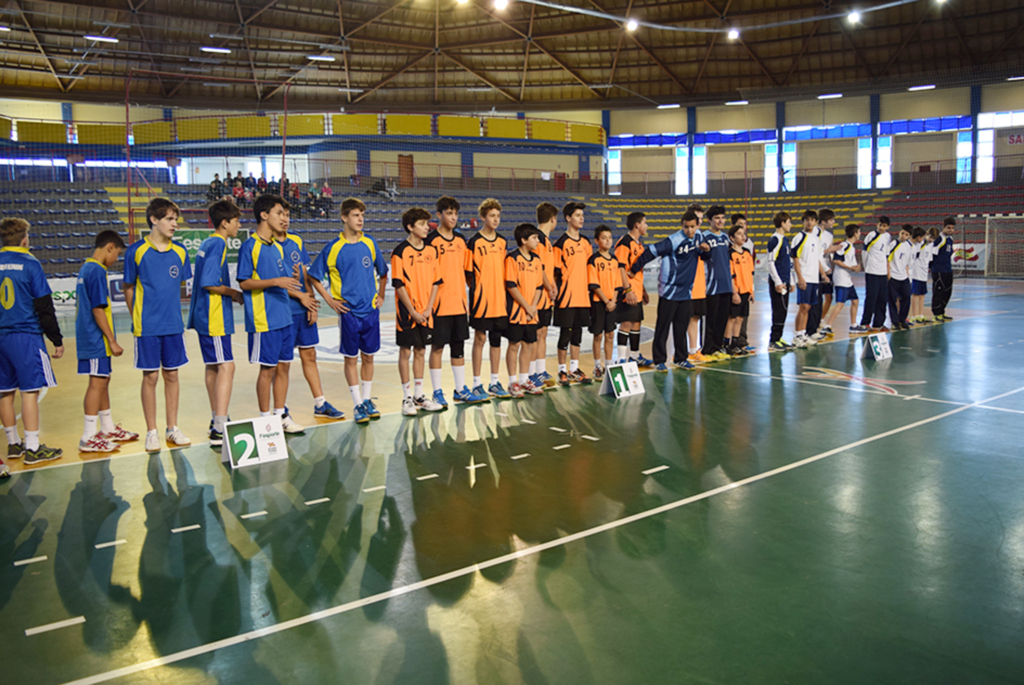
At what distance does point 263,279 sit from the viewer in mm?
5848

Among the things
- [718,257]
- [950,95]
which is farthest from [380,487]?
[950,95]

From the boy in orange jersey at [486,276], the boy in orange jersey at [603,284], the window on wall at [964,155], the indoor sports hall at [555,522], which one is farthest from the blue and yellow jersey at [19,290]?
the window on wall at [964,155]

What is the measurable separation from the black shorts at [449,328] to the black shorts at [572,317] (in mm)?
1282

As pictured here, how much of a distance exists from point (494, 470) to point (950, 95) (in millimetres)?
34915

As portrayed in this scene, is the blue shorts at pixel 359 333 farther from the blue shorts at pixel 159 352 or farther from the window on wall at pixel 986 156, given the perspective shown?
the window on wall at pixel 986 156

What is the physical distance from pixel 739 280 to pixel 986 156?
27.3 metres

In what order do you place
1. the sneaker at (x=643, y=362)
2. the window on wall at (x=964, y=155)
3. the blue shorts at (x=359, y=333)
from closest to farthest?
the blue shorts at (x=359, y=333), the sneaker at (x=643, y=362), the window on wall at (x=964, y=155)

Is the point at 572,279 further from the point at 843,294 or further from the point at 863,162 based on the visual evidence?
the point at 863,162

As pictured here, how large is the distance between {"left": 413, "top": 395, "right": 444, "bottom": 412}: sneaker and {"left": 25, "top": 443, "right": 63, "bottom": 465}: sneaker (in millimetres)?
2965

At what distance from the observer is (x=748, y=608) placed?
10.4 feet

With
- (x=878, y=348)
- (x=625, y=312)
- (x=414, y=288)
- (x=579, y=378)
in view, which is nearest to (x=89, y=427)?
(x=414, y=288)

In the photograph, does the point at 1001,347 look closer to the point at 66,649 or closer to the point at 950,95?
the point at 66,649

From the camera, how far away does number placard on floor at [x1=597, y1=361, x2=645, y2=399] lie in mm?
7500

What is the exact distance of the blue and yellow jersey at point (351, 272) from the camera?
21.4 feet
